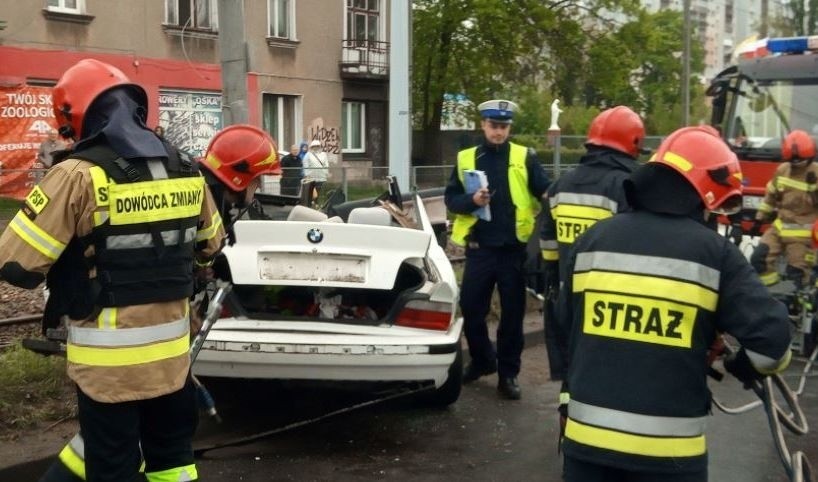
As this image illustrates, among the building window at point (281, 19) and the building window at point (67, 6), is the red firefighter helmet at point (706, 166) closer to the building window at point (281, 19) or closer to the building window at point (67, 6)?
the building window at point (67, 6)

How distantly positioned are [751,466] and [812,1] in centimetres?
3947

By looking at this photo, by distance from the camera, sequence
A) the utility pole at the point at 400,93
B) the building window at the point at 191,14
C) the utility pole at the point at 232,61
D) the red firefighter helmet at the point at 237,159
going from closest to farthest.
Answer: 1. the red firefighter helmet at the point at 237,159
2. the utility pole at the point at 232,61
3. the utility pole at the point at 400,93
4. the building window at the point at 191,14

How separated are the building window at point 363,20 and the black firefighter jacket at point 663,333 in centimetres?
2752

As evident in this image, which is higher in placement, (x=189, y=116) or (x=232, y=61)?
(x=232, y=61)

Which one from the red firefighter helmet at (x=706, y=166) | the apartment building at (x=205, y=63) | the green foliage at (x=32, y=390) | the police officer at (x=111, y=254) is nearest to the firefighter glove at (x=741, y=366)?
the red firefighter helmet at (x=706, y=166)

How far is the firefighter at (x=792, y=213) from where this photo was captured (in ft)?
28.5

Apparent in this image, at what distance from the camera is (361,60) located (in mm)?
29828

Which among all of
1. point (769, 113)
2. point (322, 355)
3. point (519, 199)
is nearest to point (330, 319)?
point (322, 355)

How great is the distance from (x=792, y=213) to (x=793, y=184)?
0.79ft

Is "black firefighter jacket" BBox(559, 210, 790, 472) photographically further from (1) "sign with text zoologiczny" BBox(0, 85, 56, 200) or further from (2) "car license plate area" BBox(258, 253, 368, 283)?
(1) "sign with text zoologiczny" BBox(0, 85, 56, 200)

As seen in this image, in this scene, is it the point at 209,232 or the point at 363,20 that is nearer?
the point at 209,232

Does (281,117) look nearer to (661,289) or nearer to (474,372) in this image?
(474,372)

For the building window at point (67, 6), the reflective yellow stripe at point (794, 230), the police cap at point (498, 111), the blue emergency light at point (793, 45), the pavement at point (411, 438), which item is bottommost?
the pavement at point (411, 438)

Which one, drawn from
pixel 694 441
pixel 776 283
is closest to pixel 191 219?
pixel 694 441
